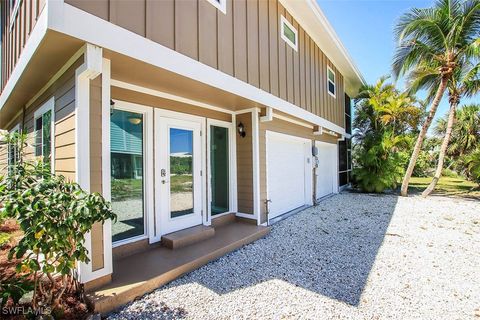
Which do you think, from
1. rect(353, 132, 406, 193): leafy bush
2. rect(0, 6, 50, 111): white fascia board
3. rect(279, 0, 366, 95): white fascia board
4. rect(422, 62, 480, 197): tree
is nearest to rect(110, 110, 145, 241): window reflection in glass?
rect(0, 6, 50, 111): white fascia board

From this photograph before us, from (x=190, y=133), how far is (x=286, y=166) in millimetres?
3409

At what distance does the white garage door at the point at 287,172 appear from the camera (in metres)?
6.33

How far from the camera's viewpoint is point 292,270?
3592 mm

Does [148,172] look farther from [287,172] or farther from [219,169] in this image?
[287,172]

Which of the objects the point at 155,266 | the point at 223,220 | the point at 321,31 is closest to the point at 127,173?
the point at 155,266

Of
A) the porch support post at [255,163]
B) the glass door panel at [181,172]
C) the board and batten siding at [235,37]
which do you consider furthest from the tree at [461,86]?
the glass door panel at [181,172]

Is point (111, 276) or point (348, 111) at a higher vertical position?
point (348, 111)

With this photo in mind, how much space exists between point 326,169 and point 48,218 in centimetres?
988

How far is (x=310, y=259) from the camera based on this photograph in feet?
13.1

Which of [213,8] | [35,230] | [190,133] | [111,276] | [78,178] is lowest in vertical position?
[111,276]

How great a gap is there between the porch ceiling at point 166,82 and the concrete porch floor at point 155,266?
2.72 metres

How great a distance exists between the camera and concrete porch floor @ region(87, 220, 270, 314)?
265cm

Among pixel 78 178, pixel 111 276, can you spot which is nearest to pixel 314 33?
pixel 78 178

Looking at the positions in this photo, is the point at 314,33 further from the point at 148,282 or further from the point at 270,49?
the point at 148,282
